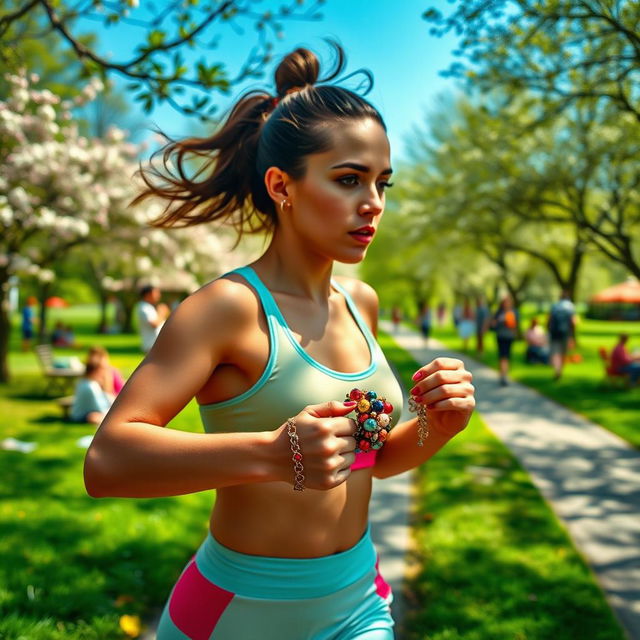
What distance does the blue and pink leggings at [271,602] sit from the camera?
5.12 ft

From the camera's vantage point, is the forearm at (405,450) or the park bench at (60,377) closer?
the forearm at (405,450)

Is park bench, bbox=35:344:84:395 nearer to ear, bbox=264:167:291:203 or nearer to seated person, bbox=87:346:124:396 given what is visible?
seated person, bbox=87:346:124:396

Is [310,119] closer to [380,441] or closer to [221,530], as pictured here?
[380,441]

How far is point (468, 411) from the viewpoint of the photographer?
158 cm

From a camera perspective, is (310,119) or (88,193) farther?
(88,193)

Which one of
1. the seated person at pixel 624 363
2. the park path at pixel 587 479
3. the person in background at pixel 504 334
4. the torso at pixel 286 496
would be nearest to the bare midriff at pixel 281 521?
the torso at pixel 286 496

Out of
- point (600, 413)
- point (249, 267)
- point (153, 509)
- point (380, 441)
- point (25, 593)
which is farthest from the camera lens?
point (600, 413)

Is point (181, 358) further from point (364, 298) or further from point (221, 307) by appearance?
point (364, 298)

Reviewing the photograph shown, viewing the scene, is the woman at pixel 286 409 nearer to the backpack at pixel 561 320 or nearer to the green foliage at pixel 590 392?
the green foliage at pixel 590 392

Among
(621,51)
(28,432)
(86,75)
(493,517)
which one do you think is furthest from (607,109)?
(28,432)

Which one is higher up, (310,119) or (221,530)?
(310,119)

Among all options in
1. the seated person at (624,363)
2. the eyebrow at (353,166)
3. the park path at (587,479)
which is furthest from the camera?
the seated person at (624,363)

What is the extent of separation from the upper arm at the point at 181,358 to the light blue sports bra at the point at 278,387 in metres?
0.10

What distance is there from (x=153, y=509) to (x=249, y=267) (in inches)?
156
